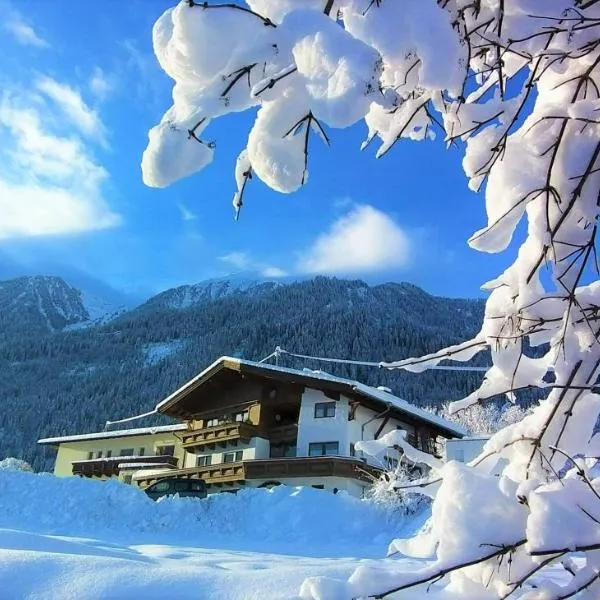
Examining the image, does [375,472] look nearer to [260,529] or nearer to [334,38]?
[260,529]

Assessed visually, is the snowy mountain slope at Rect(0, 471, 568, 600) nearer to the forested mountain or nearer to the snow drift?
the snow drift

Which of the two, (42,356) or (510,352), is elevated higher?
(42,356)

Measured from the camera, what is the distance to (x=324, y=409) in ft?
78.4

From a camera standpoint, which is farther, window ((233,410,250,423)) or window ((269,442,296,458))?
window ((233,410,250,423))

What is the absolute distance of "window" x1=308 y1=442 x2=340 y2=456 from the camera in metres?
23.1

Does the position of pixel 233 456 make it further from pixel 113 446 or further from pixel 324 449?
pixel 113 446

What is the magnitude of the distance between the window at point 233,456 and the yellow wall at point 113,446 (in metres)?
5.15

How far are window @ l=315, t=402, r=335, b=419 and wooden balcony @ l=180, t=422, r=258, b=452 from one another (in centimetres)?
298

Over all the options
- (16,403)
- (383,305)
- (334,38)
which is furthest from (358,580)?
(383,305)

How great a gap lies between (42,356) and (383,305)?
96.0 m

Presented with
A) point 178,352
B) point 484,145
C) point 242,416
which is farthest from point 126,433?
point 178,352

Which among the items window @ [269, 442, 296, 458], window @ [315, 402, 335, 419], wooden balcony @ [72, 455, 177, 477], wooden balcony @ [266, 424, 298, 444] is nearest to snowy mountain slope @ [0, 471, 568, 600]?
window @ [315, 402, 335, 419]

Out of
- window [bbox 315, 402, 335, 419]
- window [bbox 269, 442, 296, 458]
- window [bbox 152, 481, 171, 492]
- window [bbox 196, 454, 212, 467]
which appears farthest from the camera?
window [bbox 196, 454, 212, 467]

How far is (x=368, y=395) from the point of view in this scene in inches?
873
